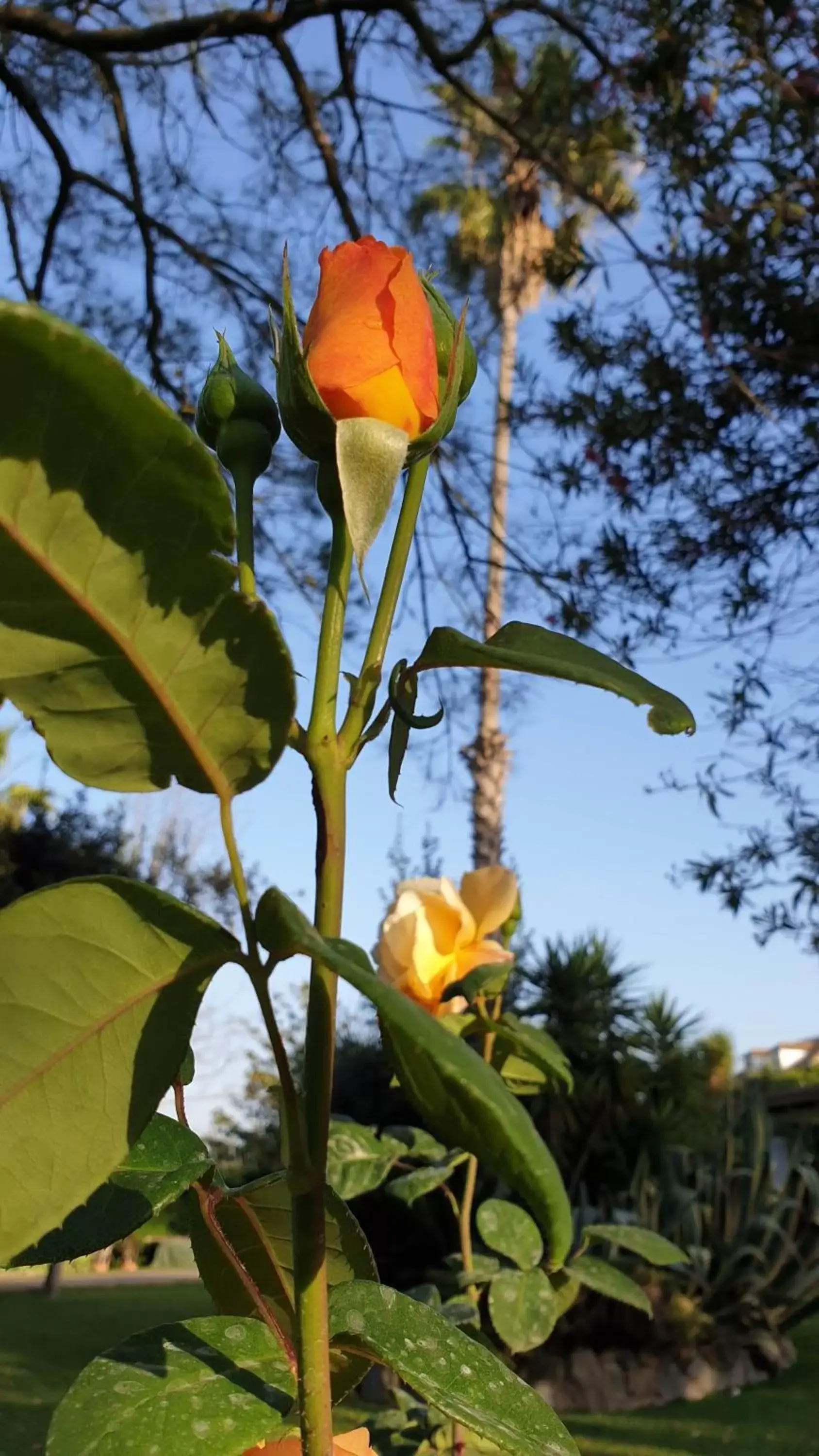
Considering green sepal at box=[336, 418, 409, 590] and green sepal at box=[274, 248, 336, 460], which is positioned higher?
green sepal at box=[274, 248, 336, 460]

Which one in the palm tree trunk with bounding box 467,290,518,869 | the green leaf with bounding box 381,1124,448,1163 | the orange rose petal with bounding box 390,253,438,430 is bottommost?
the green leaf with bounding box 381,1124,448,1163

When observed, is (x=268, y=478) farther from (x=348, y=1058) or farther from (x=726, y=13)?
(x=348, y=1058)

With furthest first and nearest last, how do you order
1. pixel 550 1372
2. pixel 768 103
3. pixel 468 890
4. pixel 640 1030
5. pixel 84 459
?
pixel 640 1030, pixel 550 1372, pixel 768 103, pixel 468 890, pixel 84 459

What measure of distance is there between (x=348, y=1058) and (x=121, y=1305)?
282 centimetres

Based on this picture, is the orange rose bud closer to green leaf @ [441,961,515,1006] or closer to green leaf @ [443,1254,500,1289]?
green leaf @ [441,961,515,1006]

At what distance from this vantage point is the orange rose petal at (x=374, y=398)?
312mm

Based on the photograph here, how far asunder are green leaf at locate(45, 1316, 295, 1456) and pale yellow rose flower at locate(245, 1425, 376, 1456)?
0.03 meters

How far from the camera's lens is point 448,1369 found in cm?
31

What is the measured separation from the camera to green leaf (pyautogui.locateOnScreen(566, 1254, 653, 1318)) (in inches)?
43.4

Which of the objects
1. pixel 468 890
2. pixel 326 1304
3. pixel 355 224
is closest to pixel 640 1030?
pixel 355 224

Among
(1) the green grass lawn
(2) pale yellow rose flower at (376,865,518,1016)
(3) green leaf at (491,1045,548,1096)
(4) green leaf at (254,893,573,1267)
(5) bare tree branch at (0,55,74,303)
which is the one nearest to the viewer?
(4) green leaf at (254,893,573,1267)

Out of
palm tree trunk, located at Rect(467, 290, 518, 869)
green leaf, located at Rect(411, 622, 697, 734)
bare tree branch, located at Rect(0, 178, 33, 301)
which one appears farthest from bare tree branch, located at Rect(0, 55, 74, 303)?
green leaf, located at Rect(411, 622, 697, 734)

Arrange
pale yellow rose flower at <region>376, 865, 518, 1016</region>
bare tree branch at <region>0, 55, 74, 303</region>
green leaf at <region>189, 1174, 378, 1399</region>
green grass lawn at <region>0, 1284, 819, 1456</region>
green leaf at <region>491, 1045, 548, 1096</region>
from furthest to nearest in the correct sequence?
bare tree branch at <region>0, 55, 74, 303</region>, green grass lawn at <region>0, 1284, 819, 1456</region>, green leaf at <region>491, 1045, 548, 1096</region>, pale yellow rose flower at <region>376, 865, 518, 1016</region>, green leaf at <region>189, 1174, 378, 1399</region>

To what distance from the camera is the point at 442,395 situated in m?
0.34
